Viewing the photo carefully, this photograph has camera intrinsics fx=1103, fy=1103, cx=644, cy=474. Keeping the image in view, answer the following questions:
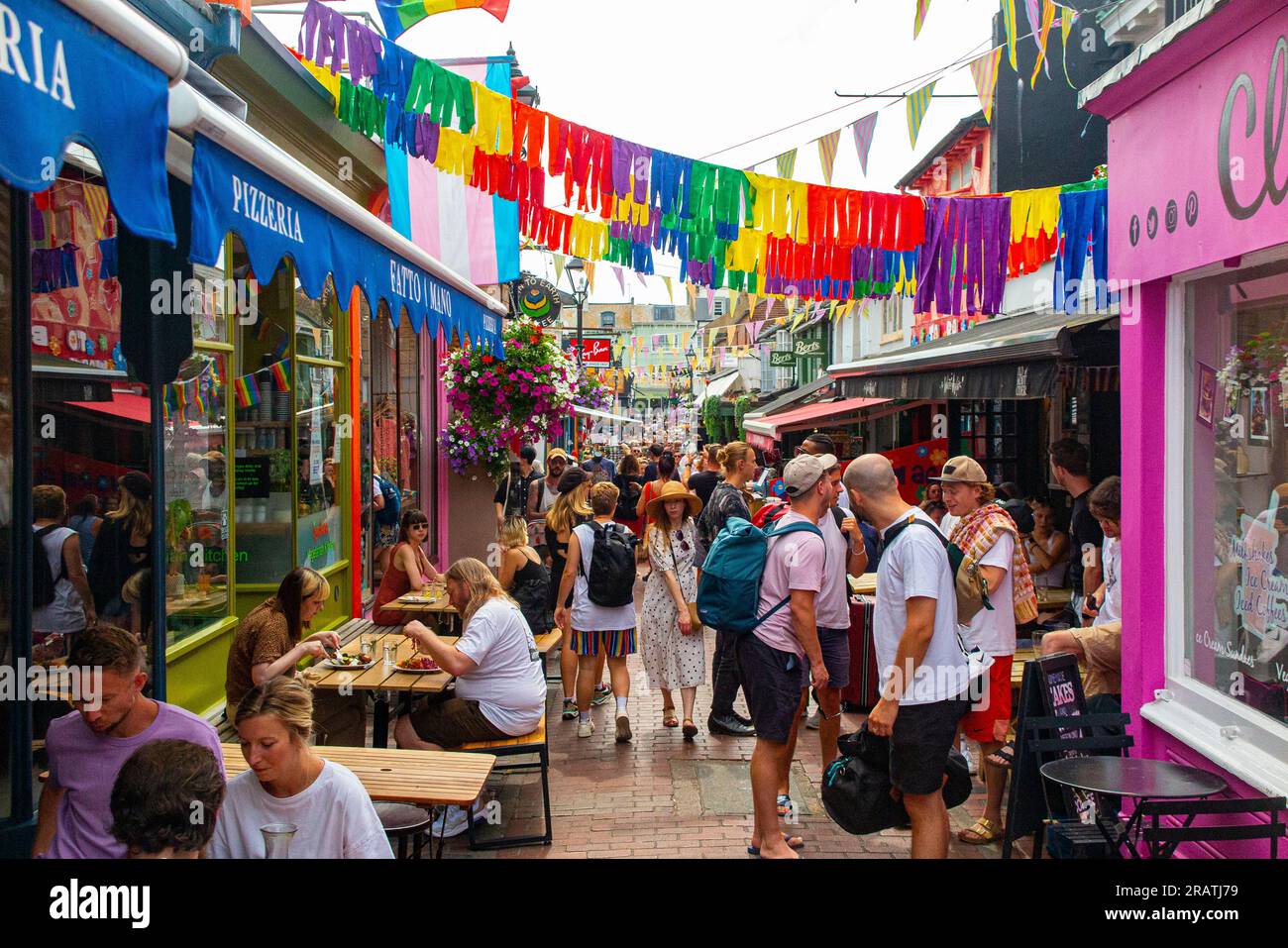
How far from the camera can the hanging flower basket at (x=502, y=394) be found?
41.6 feet

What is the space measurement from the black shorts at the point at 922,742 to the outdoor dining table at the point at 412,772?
1.72 metres

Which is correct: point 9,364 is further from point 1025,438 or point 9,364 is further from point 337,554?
point 1025,438

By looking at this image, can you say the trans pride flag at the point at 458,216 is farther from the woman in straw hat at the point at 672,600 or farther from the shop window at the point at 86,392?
the shop window at the point at 86,392

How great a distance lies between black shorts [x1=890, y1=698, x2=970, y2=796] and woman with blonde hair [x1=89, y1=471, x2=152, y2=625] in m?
3.71

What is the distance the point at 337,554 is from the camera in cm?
1027

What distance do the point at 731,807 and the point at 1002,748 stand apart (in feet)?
4.86

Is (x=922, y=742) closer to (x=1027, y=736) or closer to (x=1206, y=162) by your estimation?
(x=1027, y=736)

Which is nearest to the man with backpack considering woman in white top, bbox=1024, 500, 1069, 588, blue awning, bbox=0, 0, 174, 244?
woman in white top, bbox=1024, 500, 1069, 588

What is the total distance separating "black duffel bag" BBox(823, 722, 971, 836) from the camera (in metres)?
4.66

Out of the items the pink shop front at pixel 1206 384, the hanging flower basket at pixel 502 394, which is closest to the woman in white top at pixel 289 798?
the pink shop front at pixel 1206 384

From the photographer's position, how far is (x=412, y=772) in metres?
4.73
